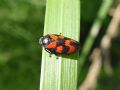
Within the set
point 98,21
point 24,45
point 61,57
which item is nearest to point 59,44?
point 61,57

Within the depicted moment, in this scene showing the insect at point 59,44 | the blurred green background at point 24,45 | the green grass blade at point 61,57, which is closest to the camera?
the green grass blade at point 61,57

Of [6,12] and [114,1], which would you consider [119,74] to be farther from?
[6,12]

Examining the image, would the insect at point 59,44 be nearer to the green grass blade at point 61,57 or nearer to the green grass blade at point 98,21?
the green grass blade at point 61,57

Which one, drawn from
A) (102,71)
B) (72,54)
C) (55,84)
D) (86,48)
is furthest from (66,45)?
(102,71)

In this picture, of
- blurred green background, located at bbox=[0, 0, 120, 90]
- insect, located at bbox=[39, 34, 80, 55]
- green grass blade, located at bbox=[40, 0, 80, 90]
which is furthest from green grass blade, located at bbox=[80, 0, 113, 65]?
green grass blade, located at bbox=[40, 0, 80, 90]

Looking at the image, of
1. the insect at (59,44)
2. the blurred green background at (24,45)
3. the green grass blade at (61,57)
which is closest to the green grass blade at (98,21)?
the blurred green background at (24,45)

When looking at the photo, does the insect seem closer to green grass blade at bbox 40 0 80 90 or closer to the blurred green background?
green grass blade at bbox 40 0 80 90
